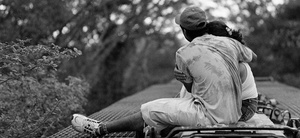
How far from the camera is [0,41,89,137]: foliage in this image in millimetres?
5047

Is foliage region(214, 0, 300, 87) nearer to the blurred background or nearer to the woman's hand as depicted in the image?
the blurred background

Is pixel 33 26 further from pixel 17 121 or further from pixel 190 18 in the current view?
pixel 190 18

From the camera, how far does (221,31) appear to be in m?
4.68

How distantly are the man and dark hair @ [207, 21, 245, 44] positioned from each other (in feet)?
0.54

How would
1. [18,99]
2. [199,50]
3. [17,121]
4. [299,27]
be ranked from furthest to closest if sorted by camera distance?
[299,27] < [18,99] < [17,121] < [199,50]

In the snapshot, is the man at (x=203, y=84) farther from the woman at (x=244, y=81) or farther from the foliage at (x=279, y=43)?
the foliage at (x=279, y=43)

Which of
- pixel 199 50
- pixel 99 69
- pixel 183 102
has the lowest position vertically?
pixel 183 102

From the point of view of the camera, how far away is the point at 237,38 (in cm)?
471

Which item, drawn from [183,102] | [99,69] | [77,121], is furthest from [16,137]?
[99,69]

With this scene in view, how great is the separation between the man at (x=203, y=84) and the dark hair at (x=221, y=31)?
0.16 metres

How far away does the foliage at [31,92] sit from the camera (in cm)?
505

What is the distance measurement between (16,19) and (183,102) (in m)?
5.73

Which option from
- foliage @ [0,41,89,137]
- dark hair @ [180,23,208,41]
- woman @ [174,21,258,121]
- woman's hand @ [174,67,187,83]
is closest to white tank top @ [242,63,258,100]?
woman @ [174,21,258,121]

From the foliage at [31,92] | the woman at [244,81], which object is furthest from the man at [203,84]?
the foliage at [31,92]
